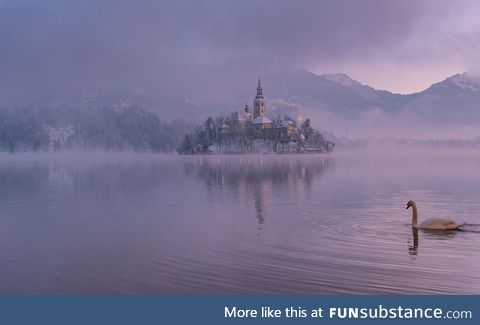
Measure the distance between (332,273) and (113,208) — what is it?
21.7m

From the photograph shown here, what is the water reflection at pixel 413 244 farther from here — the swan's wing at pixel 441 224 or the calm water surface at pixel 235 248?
Answer: the swan's wing at pixel 441 224

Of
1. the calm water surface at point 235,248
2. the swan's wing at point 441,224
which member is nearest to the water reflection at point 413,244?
the calm water surface at point 235,248

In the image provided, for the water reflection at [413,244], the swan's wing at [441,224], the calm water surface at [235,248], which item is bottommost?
the water reflection at [413,244]

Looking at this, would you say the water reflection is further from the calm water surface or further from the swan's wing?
the swan's wing

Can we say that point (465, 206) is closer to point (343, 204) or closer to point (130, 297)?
point (343, 204)


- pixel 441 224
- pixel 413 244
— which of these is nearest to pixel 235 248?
pixel 413 244

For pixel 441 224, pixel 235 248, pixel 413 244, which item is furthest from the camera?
pixel 441 224

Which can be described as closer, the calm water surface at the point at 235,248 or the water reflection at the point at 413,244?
the calm water surface at the point at 235,248

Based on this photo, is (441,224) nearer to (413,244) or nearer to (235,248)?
(413,244)

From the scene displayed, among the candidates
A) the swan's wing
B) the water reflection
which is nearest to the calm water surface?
the water reflection

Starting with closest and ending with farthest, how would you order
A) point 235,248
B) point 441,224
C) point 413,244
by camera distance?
point 235,248
point 413,244
point 441,224

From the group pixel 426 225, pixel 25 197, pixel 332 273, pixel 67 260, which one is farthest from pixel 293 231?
pixel 25 197

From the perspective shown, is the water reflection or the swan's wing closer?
the water reflection

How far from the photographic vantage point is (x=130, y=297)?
14.3m
